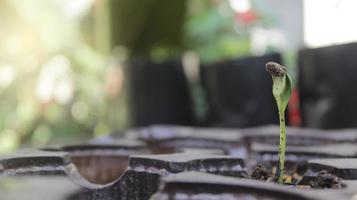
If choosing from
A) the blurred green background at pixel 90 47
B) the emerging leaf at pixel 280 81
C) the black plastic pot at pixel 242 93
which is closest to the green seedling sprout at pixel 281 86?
the emerging leaf at pixel 280 81

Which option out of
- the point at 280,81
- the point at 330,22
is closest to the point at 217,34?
the point at 330,22

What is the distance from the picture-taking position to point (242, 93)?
176 centimetres

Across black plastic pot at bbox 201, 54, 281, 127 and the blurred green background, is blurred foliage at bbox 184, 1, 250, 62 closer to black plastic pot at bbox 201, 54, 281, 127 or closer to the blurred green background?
the blurred green background

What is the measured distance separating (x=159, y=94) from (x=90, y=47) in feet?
1.88

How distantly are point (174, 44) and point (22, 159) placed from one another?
2364mm

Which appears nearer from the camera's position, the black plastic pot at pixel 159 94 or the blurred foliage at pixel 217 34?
the black plastic pot at pixel 159 94

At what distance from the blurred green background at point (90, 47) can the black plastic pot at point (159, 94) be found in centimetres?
15

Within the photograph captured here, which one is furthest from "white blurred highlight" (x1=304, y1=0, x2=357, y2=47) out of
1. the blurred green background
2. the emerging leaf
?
the emerging leaf

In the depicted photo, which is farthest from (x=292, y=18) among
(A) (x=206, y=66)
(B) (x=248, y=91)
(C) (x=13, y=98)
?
(C) (x=13, y=98)

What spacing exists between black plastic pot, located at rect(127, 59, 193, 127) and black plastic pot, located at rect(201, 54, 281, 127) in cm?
22

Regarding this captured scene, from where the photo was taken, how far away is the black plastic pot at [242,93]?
1678 mm

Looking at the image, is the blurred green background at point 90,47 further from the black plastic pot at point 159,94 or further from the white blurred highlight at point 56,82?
the black plastic pot at point 159,94

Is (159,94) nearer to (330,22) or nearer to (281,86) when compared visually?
(330,22)

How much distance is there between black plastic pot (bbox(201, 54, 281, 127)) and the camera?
168cm
